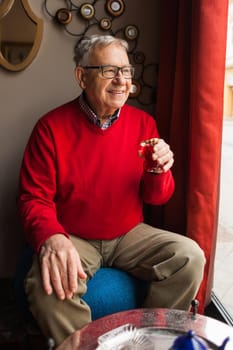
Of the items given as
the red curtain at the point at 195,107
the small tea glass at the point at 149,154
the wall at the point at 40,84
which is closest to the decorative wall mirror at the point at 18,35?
the wall at the point at 40,84

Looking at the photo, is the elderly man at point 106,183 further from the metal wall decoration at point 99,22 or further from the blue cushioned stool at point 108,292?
the metal wall decoration at point 99,22

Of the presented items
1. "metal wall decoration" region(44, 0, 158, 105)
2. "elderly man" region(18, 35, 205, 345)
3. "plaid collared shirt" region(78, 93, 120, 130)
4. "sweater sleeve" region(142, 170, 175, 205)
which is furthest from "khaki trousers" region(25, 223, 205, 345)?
"metal wall decoration" region(44, 0, 158, 105)

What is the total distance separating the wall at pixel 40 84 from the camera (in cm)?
201

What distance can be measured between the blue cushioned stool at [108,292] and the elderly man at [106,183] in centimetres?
4

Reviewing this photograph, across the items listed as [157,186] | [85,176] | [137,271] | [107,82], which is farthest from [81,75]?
[137,271]

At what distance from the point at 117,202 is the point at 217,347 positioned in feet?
2.50

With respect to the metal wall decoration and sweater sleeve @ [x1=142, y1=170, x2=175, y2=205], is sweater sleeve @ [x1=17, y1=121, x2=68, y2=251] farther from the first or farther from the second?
the metal wall decoration

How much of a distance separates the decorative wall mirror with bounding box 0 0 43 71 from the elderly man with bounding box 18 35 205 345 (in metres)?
0.38

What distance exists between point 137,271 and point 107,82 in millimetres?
770

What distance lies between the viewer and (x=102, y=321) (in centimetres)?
119

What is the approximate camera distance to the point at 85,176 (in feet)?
5.41

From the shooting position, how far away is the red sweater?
1.63m

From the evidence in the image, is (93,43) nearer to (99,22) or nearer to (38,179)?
(99,22)

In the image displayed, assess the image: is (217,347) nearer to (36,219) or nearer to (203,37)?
(36,219)
